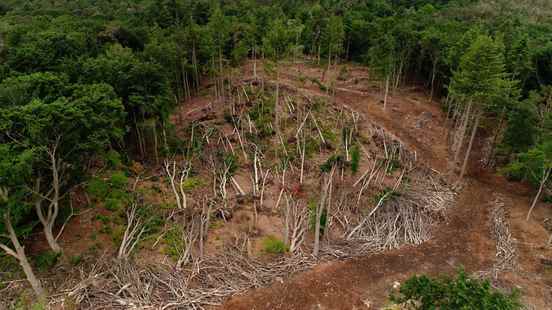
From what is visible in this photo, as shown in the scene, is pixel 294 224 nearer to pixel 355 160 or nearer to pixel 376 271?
pixel 376 271

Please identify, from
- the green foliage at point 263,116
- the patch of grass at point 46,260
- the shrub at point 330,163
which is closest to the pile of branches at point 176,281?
the patch of grass at point 46,260

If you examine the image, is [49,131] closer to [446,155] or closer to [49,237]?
[49,237]

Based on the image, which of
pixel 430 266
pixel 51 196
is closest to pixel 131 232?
pixel 51 196

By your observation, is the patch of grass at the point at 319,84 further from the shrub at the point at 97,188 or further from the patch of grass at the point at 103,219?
the patch of grass at the point at 103,219

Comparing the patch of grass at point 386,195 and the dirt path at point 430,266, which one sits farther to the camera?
Result: the patch of grass at point 386,195

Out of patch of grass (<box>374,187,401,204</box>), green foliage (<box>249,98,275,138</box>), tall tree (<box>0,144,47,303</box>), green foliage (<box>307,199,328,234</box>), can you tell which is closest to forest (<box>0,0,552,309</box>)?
tall tree (<box>0,144,47,303</box>)

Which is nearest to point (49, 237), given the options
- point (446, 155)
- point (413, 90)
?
point (446, 155)
